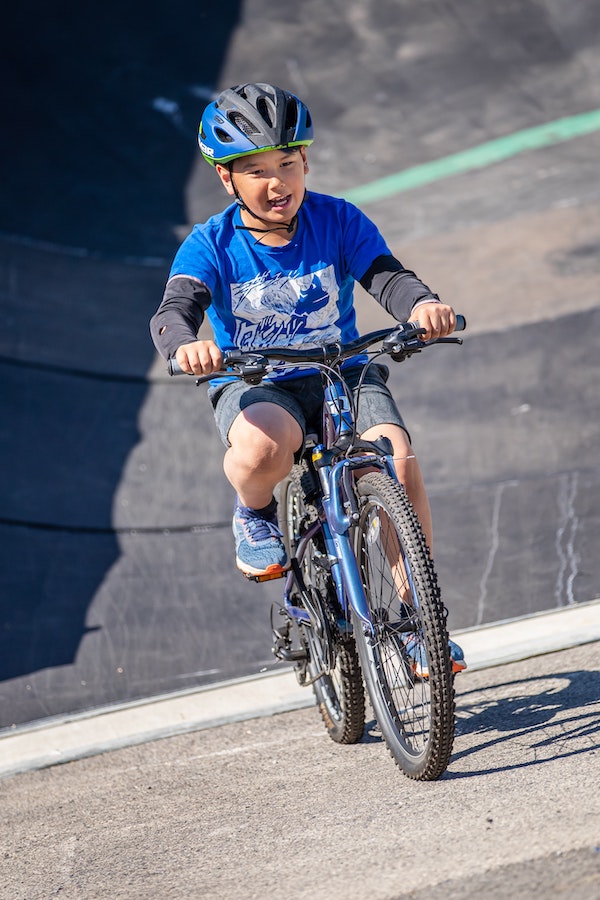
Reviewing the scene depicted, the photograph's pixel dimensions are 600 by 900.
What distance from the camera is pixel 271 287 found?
3.56 metres

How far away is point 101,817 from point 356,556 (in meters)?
1.20

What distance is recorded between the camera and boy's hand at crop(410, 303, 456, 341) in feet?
10.4

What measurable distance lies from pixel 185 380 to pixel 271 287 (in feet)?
13.5

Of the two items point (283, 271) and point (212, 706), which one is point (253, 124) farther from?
point (212, 706)

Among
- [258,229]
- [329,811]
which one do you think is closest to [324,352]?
[258,229]

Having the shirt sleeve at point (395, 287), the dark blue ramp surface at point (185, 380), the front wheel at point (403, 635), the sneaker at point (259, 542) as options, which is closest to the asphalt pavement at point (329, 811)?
the front wheel at point (403, 635)

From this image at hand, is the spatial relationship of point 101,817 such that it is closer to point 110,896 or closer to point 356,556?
point 110,896

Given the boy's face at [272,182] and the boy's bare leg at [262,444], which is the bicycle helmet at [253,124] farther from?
the boy's bare leg at [262,444]

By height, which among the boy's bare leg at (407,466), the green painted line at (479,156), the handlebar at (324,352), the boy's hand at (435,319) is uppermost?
the green painted line at (479,156)

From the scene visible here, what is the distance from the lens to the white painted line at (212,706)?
13.7ft

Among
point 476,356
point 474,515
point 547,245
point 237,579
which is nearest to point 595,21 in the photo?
point 547,245

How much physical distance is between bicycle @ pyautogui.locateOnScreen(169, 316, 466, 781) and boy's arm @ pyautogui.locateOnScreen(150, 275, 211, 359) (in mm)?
171

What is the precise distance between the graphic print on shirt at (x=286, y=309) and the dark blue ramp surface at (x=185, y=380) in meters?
1.84

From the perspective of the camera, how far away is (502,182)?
9.74 meters
